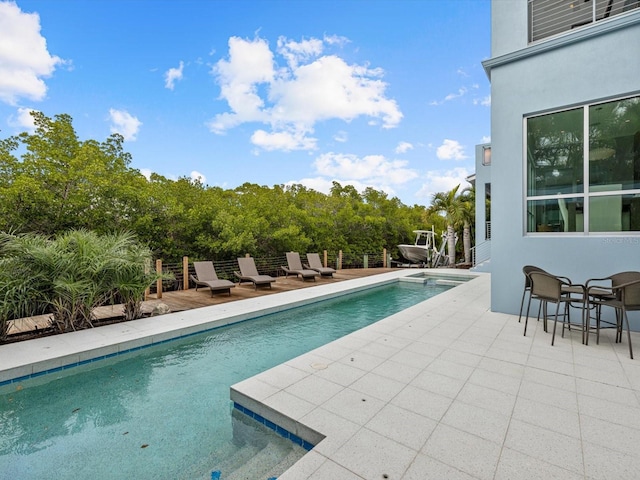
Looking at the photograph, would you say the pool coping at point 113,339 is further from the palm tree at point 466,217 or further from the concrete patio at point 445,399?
the palm tree at point 466,217

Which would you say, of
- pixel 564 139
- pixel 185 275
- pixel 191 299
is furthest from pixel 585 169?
pixel 185 275

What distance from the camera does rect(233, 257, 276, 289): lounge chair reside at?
32.1 feet

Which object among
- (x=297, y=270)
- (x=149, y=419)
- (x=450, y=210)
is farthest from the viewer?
(x=450, y=210)

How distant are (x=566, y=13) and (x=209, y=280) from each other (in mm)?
10056

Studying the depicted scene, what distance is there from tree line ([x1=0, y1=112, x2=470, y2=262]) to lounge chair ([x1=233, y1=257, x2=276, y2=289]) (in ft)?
6.65

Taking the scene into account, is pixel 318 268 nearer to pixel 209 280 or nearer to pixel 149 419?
pixel 209 280

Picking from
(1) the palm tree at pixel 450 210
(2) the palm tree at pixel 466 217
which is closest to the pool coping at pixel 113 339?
(1) the palm tree at pixel 450 210

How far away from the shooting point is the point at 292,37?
13914 mm

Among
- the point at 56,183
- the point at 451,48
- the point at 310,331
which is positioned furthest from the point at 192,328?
the point at 451,48

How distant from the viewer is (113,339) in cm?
500

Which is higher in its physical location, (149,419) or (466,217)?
(466,217)

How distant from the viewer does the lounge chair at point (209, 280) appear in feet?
28.5

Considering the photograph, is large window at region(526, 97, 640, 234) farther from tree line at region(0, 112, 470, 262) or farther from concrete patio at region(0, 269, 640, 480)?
tree line at region(0, 112, 470, 262)

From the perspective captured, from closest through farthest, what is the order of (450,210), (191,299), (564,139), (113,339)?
(113,339), (564,139), (191,299), (450,210)
